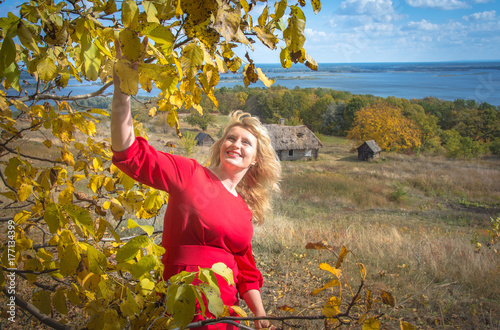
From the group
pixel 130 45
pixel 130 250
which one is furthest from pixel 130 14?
pixel 130 250

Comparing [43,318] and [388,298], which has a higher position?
[388,298]

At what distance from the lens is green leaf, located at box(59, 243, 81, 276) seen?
77 cm

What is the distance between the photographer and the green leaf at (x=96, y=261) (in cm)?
69

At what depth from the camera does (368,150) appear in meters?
36.1

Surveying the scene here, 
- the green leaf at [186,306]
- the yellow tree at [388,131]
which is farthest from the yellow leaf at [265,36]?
the yellow tree at [388,131]

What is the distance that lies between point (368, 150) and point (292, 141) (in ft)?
31.7

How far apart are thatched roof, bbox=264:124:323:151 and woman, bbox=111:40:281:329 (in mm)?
32053

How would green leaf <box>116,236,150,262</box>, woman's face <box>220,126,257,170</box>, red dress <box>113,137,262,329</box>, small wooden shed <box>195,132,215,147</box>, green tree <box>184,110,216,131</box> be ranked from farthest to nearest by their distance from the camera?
green tree <box>184,110,216,131</box>
small wooden shed <box>195,132,215,147</box>
woman's face <box>220,126,257,170</box>
red dress <box>113,137,262,329</box>
green leaf <box>116,236,150,262</box>

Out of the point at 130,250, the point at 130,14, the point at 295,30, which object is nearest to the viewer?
the point at 130,14

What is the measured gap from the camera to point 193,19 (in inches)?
23.9

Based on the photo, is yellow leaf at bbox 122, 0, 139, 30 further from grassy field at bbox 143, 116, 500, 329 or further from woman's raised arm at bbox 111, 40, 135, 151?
grassy field at bbox 143, 116, 500, 329

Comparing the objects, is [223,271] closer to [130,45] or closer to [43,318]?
[130,45]

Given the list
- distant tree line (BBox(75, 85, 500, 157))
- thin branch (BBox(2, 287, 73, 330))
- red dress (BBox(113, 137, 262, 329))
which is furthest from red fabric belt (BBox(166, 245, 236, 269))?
distant tree line (BBox(75, 85, 500, 157))

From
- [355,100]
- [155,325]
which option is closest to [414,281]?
[155,325]
